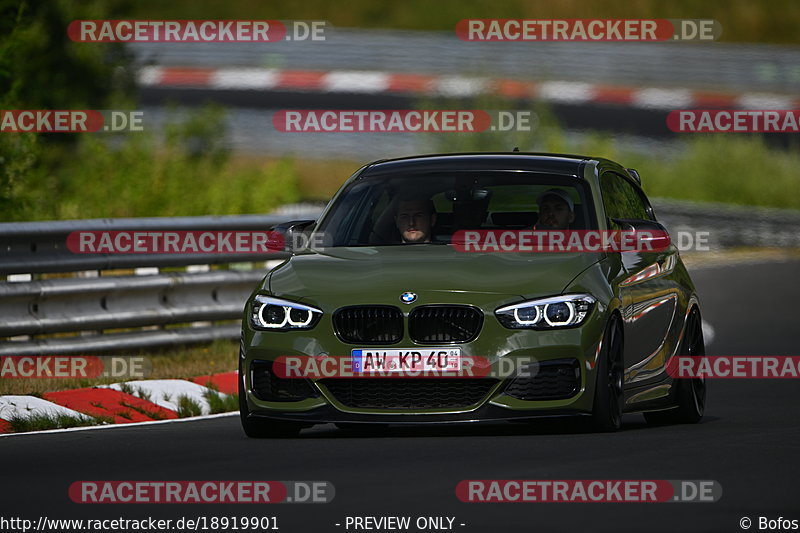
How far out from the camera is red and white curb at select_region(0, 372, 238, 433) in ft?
39.9

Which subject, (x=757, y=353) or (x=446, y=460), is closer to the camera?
(x=446, y=460)

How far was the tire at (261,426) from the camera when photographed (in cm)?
1070

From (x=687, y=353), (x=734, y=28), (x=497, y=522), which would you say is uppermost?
(x=734, y=28)

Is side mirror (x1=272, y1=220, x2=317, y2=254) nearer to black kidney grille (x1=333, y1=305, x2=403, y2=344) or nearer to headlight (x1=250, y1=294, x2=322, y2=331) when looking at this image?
headlight (x1=250, y1=294, x2=322, y2=331)

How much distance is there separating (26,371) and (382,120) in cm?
2605

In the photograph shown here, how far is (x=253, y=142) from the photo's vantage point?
4038cm

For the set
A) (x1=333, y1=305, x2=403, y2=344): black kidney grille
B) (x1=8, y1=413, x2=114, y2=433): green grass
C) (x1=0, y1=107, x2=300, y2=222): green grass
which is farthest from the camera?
(x1=0, y1=107, x2=300, y2=222): green grass

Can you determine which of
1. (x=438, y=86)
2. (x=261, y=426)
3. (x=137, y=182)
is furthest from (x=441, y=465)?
(x=438, y=86)

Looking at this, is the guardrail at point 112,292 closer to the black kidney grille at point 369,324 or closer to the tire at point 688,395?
the black kidney grille at point 369,324

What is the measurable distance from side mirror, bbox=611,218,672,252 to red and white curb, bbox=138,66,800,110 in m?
27.6

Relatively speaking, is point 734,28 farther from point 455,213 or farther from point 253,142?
point 455,213

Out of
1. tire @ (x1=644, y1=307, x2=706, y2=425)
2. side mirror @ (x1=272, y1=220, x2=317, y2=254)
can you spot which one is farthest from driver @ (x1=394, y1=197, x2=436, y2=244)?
tire @ (x1=644, y1=307, x2=706, y2=425)

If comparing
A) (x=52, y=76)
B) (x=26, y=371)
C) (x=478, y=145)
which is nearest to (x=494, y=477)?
(x=26, y=371)

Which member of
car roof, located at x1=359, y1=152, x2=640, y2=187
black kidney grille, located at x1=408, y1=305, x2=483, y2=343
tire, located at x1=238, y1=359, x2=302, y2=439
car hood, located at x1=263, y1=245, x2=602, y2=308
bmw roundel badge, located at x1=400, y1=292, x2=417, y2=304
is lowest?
tire, located at x1=238, y1=359, x2=302, y2=439
